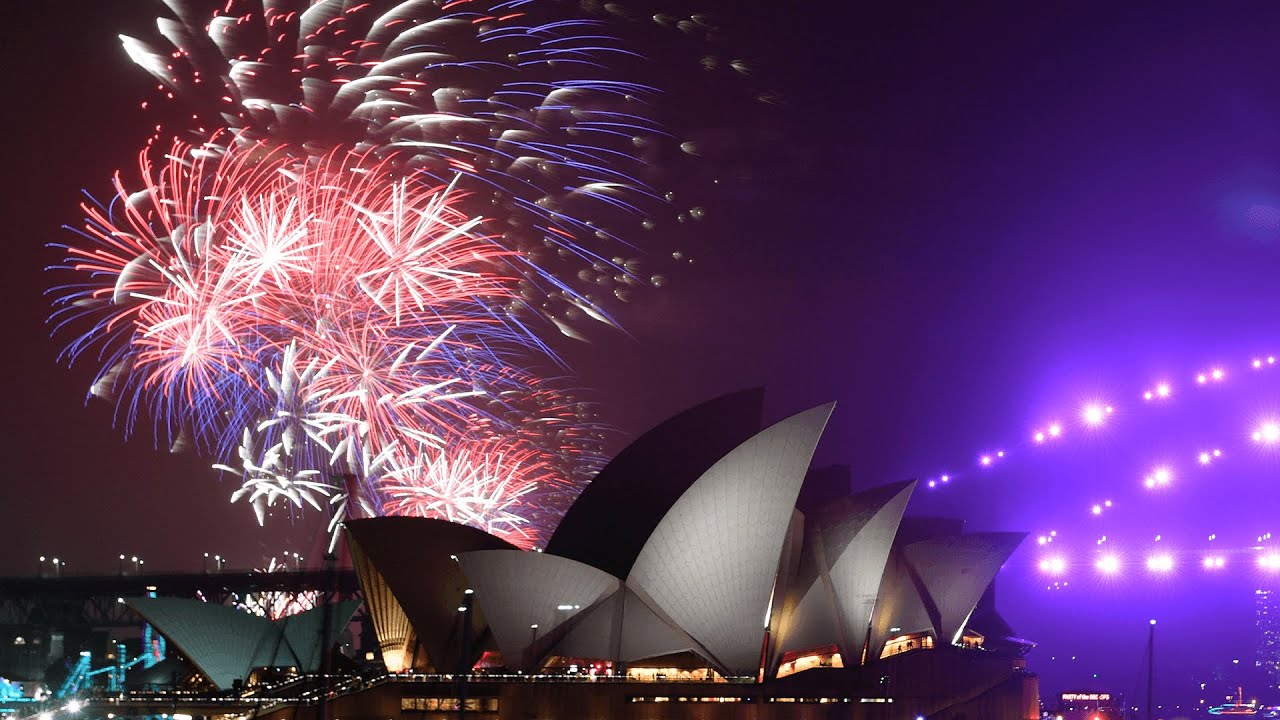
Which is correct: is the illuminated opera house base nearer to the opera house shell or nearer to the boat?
the opera house shell

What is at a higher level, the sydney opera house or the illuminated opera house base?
the sydney opera house

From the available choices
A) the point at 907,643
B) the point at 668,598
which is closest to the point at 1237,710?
the point at 907,643

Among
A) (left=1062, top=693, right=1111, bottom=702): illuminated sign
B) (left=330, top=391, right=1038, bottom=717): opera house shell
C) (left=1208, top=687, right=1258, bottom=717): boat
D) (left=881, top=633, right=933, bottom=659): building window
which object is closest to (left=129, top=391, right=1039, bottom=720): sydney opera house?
(left=330, top=391, right=1038, bottom=717): opera house shell

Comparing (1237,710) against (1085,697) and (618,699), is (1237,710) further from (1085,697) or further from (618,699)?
(618,699)

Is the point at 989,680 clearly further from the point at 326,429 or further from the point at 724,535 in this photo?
the point at 326,429

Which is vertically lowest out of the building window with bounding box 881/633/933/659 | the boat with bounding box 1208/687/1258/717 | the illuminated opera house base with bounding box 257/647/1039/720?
the boat with bounding box 1208/687/1258/717

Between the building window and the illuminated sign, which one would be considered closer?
the building window

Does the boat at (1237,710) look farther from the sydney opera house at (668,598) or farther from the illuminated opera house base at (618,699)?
Result: the illuminated opera house base at (618,699)

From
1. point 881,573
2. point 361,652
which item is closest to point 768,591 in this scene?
point 881,573
